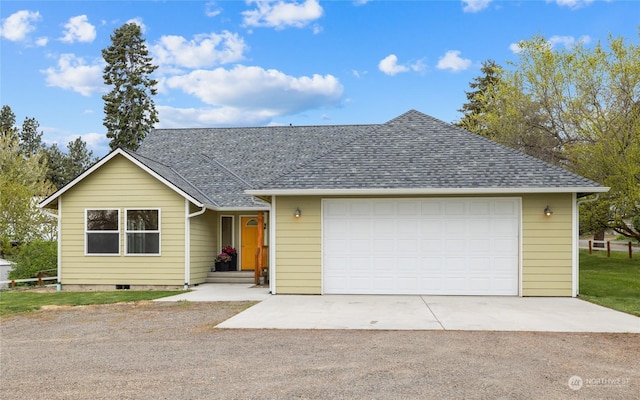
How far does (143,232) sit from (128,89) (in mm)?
27348

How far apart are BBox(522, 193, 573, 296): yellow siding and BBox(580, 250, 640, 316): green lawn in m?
0.76

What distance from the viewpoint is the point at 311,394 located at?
4.77m

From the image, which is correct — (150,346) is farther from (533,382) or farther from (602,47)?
(602,47)

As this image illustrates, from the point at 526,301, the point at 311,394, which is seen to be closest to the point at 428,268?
the point at 526,301

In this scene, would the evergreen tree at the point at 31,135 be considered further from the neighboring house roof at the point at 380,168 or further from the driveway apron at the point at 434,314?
the driveway apron at the point at 434,314

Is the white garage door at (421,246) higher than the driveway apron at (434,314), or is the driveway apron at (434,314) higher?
the white garage door at (421,246)

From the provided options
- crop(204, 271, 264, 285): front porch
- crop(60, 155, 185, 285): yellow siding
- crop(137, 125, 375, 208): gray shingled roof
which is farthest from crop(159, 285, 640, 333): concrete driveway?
crop(137, 125, 375, 208): gray shingled roof

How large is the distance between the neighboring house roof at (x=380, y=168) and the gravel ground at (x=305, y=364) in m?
4.75

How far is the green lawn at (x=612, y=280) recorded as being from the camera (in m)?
11.3

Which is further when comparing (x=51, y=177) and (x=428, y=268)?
(x=51, y=177)

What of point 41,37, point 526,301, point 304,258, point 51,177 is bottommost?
point 526,301

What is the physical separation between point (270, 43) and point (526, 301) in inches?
681

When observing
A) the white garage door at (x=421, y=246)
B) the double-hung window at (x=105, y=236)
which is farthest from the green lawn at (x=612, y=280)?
the double-hung window at (x=105, y=236)

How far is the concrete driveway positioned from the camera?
823 cm
